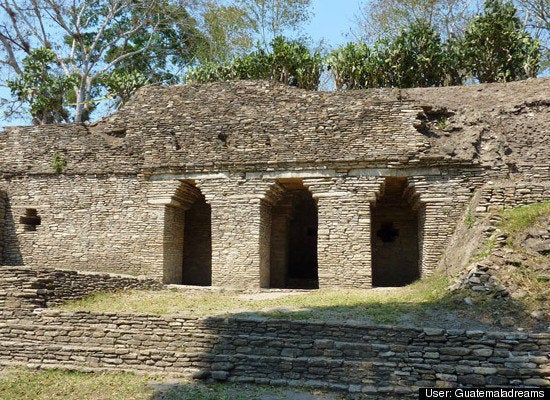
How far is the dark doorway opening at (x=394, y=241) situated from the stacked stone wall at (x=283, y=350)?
25.0 ft

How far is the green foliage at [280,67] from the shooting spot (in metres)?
22.9

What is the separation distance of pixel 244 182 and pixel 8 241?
24.2ft

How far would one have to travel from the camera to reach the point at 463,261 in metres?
10.5

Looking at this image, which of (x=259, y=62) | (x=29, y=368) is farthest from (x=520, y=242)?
(x=259, y=62)

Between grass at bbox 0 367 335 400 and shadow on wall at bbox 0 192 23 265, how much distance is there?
678cm

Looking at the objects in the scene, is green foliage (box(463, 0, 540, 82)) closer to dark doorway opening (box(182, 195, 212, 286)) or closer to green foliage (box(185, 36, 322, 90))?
green foliage (box(185, 36, 322, 90))

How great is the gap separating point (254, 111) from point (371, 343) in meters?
8.70

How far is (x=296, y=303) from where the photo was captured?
10.4m

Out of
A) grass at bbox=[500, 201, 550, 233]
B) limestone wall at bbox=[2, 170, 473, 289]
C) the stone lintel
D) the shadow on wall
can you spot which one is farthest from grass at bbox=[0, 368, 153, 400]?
grass at bbox=[500, 201, 550, 233]

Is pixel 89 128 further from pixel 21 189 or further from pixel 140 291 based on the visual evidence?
pixel 140 291

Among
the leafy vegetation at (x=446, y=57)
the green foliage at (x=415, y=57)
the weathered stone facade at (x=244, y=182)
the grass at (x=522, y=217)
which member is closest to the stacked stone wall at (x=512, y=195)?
the weathered stone facade at (x=244, y=182)

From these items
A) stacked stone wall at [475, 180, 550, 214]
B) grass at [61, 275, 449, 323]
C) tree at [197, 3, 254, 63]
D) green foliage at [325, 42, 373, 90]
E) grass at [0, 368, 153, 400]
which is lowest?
grass at [0, 368, 153, 400]

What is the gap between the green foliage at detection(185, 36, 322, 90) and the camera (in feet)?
75.2

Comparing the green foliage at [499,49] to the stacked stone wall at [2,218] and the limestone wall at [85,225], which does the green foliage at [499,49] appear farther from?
the stacked stone wall at [2,218]
